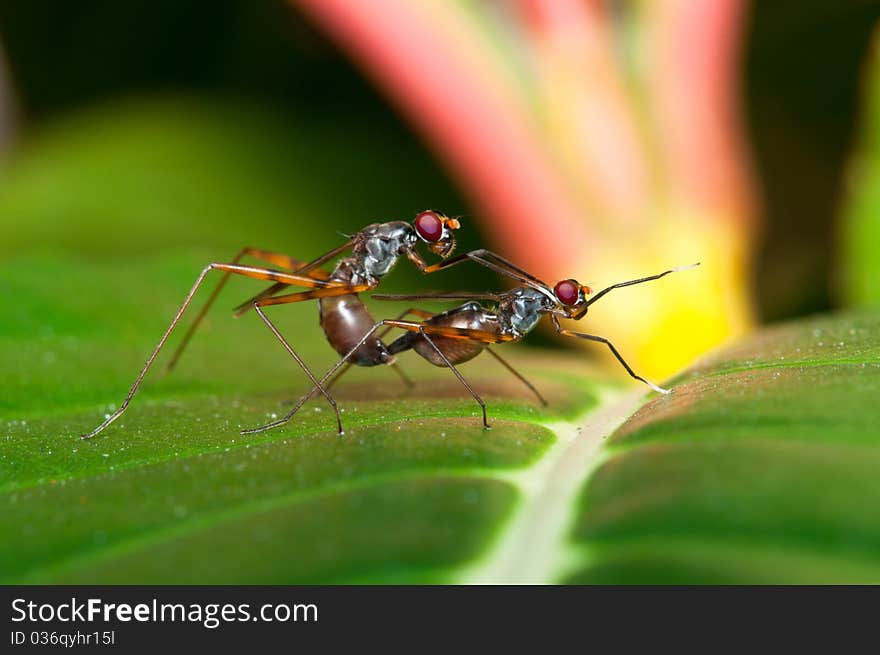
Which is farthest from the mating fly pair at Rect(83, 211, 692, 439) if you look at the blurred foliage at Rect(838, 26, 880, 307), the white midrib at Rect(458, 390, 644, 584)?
the blurred foliage at Rect(838, 26, 880, 307)

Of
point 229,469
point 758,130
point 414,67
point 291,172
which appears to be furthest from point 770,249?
point 229,469

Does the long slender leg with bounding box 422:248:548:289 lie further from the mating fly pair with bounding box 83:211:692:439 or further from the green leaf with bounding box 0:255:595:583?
the green leaf with bounding box 0:255:595:583

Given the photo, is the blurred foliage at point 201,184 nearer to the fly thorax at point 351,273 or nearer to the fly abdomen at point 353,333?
the fly thorax at point 351,273

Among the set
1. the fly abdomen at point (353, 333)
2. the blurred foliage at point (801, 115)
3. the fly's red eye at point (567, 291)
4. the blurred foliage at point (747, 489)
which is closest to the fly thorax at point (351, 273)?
the fly abdomen at point (353, 333)

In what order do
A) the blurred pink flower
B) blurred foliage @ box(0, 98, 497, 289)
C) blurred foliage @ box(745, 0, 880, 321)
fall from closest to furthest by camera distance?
the blurred pink flower
blurred foliage @ box(745, 0, 880, 321)
blurred foliage @ box(0, 98, 497, 289)

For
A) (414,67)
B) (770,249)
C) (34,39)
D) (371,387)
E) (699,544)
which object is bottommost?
(699,544)

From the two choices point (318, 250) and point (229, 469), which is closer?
point (229, 469)
